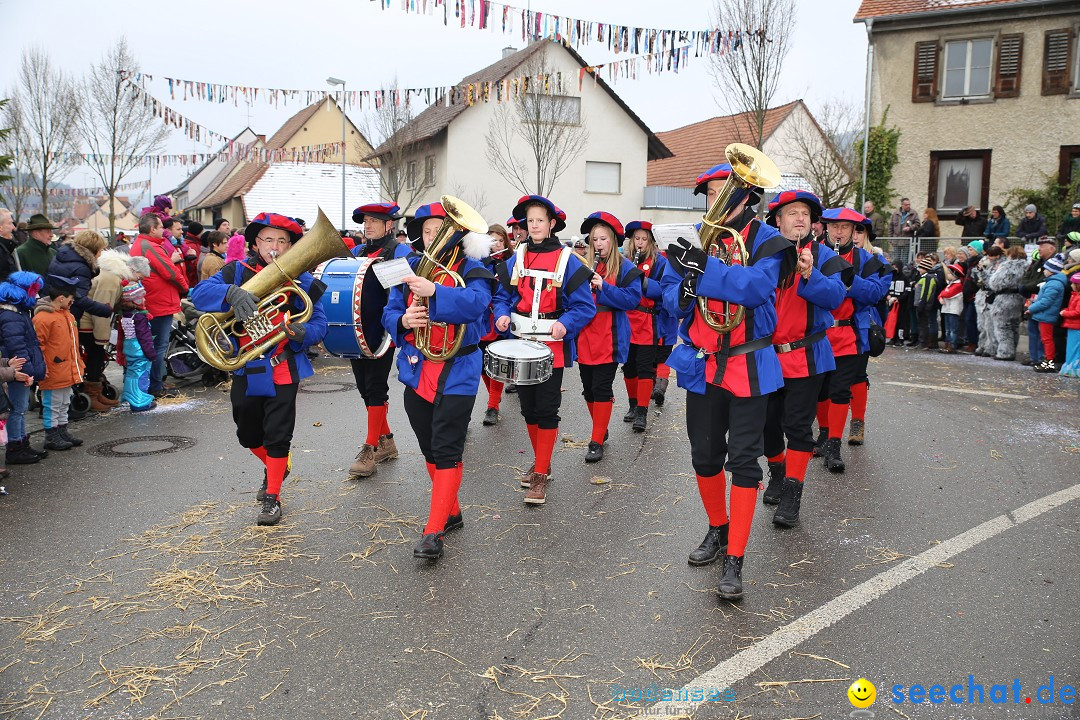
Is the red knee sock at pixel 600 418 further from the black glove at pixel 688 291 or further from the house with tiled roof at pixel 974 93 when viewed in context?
the house with tiled roof at pixel 974 93

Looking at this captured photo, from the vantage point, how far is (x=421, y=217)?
5.12 m

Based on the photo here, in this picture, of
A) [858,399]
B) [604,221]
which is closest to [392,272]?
[604,221]

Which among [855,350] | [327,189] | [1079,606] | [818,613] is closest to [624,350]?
[855,350]

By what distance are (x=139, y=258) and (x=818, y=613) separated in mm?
8058

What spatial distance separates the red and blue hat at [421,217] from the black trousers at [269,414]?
1.26 meters

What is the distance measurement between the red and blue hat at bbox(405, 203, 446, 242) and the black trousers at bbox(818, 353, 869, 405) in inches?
140

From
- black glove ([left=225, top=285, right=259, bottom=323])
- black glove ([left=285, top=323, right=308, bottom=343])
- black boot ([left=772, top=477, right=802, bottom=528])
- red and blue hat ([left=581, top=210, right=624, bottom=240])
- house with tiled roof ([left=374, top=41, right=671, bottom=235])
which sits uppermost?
house with tiled roof ([left=374, top=41, right=671, bottom=235])

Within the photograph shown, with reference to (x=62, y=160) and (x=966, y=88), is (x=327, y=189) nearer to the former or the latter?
(x=62, y=160)

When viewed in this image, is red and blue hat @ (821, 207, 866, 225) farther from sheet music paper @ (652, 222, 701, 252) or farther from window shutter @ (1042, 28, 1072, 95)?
window shutter @ (1042, 28, 1072, 95)

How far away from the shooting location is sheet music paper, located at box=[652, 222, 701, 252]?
4.55 metres

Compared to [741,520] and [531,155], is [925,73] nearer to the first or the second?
[531,155]

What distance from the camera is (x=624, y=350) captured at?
275 inches

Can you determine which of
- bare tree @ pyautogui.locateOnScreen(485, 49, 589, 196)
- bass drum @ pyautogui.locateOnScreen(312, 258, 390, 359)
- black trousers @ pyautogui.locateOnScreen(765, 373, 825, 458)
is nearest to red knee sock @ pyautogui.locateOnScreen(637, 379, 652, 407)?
black trousers @ pyautogui.locateOnScreen(765, 373, 825, 458)

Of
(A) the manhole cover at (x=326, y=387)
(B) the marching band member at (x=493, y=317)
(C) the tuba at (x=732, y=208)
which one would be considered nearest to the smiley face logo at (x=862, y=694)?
(C) the tuba at (x=732, y=208)
